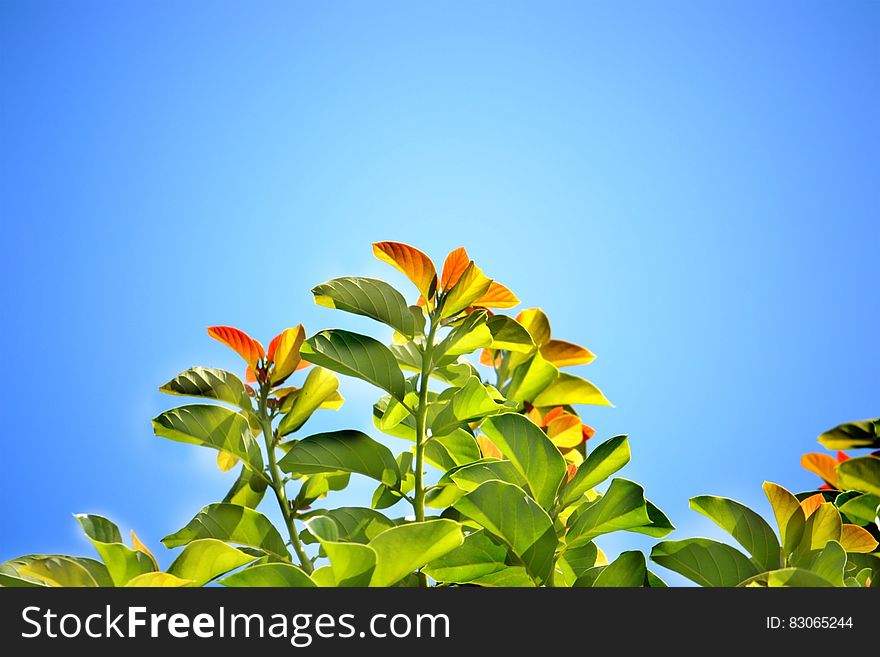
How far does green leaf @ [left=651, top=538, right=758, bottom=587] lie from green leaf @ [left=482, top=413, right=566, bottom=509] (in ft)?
0.40

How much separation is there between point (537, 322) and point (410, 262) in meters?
0.30

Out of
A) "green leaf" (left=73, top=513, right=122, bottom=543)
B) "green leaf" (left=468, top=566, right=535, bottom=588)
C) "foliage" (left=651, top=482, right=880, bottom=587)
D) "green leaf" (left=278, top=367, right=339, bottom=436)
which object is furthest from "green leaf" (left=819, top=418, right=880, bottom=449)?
"green leaf" (left=73, top=513, right=122, bottom=543)

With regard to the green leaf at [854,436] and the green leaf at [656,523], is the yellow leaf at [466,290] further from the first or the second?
the green leaf at [854,436]

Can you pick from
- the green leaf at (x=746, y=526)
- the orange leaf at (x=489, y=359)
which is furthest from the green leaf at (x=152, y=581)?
the orange leaf at (x=489, y=359)

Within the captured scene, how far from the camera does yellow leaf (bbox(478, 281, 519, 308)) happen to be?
2.78 feet

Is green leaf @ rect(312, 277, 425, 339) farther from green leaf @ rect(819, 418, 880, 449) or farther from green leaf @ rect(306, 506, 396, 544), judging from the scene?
green leaf @ rect(819, 418, 880, 449)

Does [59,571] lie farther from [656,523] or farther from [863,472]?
[863,472]

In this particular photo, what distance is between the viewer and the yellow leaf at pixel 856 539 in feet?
2.40

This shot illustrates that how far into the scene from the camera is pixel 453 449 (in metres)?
0.81

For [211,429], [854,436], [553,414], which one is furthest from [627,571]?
[854,436]

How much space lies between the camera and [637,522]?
2.18ft

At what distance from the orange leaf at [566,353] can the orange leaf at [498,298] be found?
19 cm
